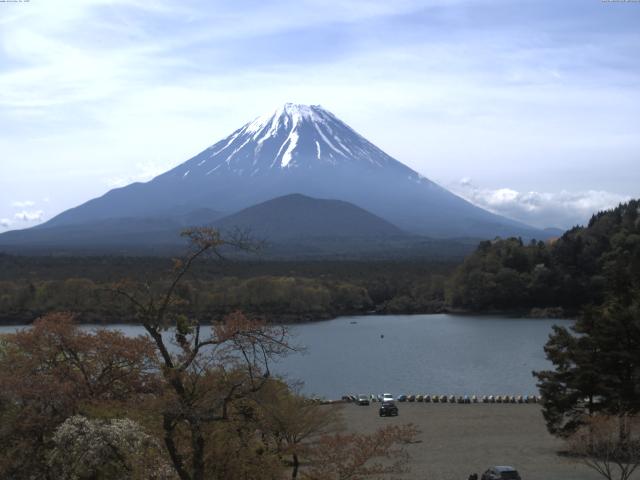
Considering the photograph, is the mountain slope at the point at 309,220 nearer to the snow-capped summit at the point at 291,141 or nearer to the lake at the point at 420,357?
the snow-capped summit at the point at 291,141

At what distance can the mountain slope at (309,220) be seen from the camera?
14500cm

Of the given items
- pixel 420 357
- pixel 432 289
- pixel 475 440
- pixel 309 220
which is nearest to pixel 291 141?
pixel 309 220

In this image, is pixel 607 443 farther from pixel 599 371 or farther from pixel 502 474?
pixel 599 371

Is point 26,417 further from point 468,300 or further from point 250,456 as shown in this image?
point 468,300

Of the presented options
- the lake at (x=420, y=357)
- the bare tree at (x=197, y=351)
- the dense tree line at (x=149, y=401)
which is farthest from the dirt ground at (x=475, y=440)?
the bare tree at (x=197, y=351)

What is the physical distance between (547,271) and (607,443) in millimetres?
45284

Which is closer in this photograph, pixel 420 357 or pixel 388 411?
pixel 388 411

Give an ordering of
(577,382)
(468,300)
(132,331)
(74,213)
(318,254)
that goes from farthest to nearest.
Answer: (74,213) < (318,254) < (468,300) < (132,331) < (577,382)

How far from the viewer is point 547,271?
56656 mm

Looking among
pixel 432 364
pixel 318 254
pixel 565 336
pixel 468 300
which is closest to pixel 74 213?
pixel 318 254

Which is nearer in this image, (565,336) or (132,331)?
(565,336)

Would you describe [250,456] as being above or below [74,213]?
below

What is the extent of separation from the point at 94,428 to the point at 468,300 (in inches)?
2065

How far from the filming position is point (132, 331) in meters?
45.2
